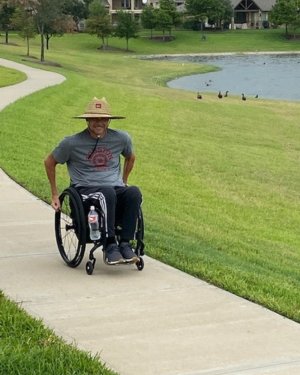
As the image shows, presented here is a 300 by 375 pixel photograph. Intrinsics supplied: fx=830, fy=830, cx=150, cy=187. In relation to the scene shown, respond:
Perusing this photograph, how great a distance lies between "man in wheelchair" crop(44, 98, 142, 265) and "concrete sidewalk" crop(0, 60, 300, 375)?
0.27 meters

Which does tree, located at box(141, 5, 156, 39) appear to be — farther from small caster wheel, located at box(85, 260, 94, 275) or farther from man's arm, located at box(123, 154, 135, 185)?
small caster wheel, located at box(85, 260, 94, 275)

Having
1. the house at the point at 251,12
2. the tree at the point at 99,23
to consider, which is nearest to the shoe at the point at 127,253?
the tree at the point at 99,23

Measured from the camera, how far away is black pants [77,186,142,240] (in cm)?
647

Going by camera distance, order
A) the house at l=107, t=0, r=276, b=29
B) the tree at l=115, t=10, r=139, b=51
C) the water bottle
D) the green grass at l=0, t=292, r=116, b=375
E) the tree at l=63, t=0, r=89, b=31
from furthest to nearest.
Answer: the house at l=107, t=0, r=276, b=29 → the tree at l=63, t=0, r=89, b=31 → the tree at l=115, t=10, r=139, b=51 → the water bottle → the green grass at l=0, t=292, r=116, b=375

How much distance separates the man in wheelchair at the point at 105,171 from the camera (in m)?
6.50

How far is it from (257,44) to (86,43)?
902 inches

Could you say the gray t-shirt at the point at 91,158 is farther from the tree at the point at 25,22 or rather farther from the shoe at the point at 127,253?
the tree at the point at 25,22

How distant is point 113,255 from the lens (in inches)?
254

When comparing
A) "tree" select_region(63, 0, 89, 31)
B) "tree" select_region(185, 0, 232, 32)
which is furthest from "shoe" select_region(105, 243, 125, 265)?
"tree" select_region(185, 0, 232, 32)

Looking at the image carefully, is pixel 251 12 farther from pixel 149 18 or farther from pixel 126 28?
pixel 126 28

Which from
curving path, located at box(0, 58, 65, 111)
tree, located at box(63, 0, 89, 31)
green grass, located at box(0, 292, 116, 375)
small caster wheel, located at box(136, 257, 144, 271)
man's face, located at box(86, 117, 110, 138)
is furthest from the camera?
tree, located at box(63, 0, 89, 31)

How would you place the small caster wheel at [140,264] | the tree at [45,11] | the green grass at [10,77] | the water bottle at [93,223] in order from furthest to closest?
the tree at [45,11], the green grass at [10,77], the small caster wheel at [140,264], the water bottle at [93,223]

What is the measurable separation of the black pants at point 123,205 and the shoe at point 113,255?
0.31 ft

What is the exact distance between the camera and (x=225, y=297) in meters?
5.88
